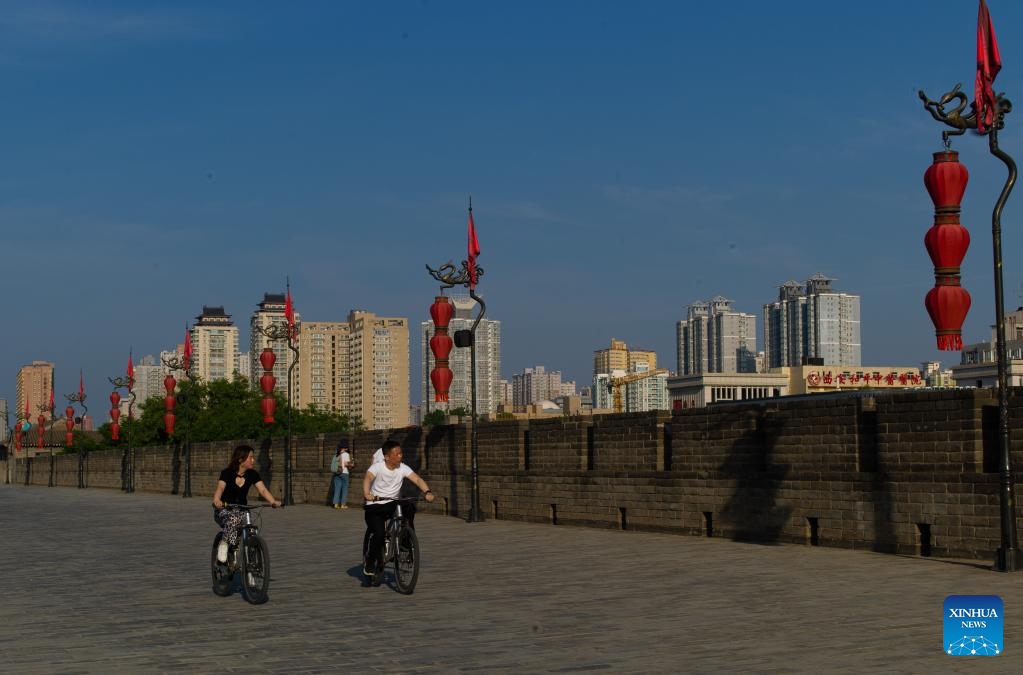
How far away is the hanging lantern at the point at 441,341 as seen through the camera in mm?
31578

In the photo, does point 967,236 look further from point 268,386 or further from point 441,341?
point 268,386

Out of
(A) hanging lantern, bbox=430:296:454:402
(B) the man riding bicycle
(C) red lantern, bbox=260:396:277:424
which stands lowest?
(B) the man riding bicycle

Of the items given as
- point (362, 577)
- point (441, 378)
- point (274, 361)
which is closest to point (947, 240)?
point (362, 577)

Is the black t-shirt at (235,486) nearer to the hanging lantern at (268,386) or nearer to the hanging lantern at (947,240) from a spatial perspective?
the hanging lantern at (947,240)

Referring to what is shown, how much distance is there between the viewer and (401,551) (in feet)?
42.8

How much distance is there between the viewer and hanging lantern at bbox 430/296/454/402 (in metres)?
31.6

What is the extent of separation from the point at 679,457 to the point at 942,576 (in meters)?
8.21

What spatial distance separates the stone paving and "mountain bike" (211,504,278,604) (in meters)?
0.20

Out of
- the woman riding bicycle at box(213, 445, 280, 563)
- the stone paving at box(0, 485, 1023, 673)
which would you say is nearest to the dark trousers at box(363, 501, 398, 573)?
the stone paving at box(0, 485, 1023, 673)

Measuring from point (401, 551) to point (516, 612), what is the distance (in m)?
2.12

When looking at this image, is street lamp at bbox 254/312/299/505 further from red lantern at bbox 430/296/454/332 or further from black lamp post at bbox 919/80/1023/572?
black lamp post at bbox 919/80/1023/572

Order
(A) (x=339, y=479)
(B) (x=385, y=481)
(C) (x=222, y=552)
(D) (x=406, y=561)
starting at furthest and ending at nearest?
(A) (x=339, y=479)
(B) (x=385, y=481)
(C) (x=222, y=552)
(D) (x=406, y=561)

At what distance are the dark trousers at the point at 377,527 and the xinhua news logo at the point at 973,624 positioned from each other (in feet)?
22.4

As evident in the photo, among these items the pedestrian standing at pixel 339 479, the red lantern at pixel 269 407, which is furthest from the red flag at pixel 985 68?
the red lantern at pixel 269 407
